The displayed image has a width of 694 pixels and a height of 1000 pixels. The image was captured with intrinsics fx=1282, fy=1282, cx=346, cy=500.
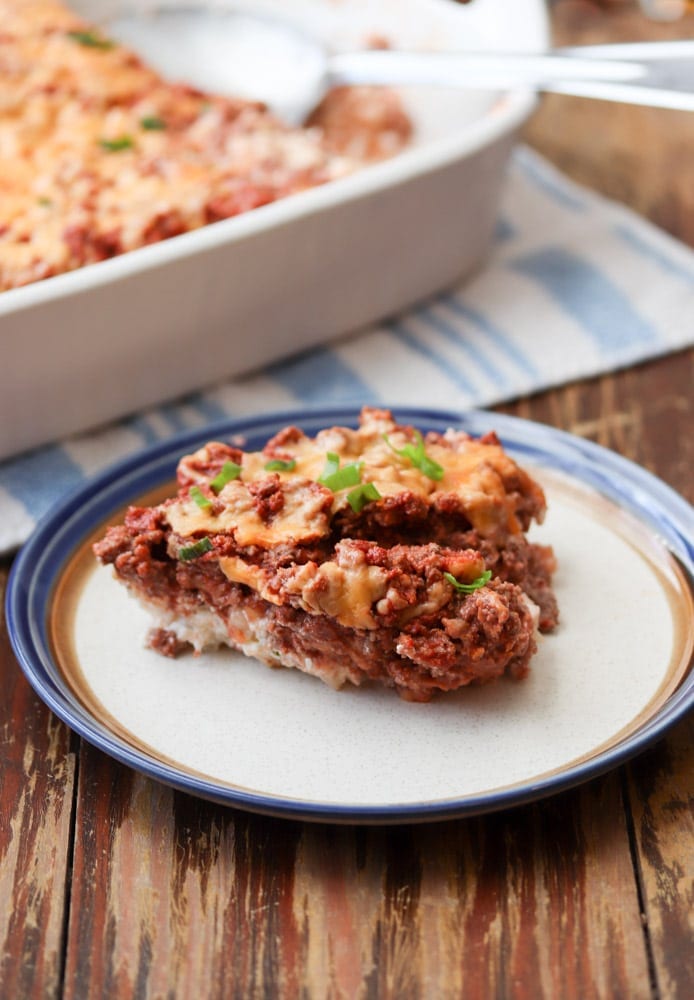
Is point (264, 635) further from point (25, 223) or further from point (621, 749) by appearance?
point (25, 223)

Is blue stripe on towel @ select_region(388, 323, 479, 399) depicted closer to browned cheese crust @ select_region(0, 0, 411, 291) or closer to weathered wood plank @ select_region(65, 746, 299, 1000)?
browned cheese crust @ select_region(0, 0, 411, 291)

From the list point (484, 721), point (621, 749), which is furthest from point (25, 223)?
point (621, 749)

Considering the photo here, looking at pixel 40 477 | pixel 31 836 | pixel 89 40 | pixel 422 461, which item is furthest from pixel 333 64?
pixel 31 836

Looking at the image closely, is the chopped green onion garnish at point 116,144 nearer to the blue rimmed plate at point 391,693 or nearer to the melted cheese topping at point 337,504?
the blue rimmed plate at point 391,693

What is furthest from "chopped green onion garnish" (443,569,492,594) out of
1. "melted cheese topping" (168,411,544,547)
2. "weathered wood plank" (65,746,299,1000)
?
"weathered wood plank" (65,746,299,1000)

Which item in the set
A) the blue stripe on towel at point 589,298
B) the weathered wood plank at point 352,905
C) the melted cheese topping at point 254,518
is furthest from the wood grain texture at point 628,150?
the weathered wood plank at point 352,905

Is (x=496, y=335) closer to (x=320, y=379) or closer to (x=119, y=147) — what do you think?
(x=320, y=379)
